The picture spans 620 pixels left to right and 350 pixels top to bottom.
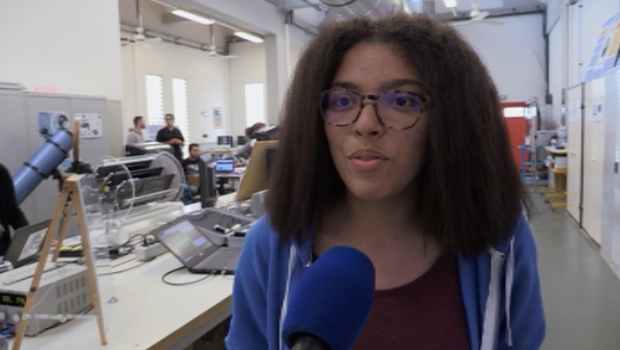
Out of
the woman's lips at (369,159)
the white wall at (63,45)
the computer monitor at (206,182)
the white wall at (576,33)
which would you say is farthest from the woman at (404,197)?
the white wall at (576,33)

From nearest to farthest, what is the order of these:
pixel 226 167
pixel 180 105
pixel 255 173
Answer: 1. pixel 255 173
2. pixel 226 167
3. pixel 180 105

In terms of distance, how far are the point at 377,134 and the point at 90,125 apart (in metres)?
4.78

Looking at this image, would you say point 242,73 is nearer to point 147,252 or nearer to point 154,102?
point 154,102

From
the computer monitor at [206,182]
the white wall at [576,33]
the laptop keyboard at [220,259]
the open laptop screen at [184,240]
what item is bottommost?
the laptop keyboard at [220,259]

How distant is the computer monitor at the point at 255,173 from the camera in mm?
2984

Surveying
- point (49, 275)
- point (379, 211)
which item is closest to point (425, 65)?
point (379, 211)

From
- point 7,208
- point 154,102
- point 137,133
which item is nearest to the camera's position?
point 7,208

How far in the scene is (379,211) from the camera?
964 millimetres

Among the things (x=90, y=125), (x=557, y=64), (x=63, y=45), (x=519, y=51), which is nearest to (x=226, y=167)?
(x=90, y=125)

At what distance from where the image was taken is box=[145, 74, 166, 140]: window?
34.8ft

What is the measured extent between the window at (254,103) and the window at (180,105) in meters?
2.01

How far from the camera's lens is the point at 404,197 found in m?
0.97

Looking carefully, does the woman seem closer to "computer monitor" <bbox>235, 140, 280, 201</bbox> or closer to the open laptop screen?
the open laptop screen

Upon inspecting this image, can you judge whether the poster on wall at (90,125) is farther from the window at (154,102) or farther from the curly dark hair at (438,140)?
the window at (154,102)
